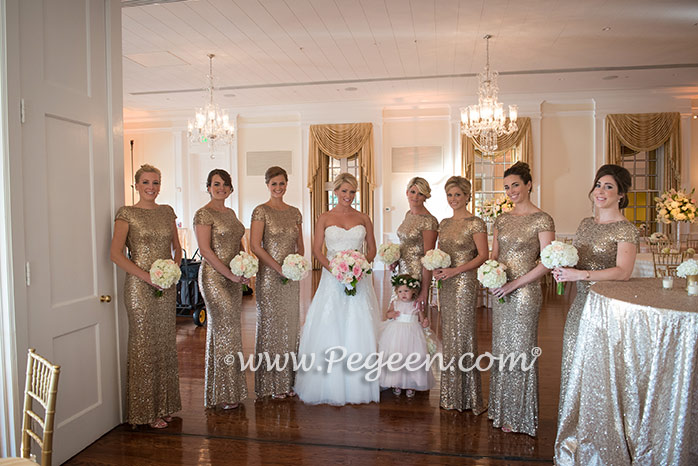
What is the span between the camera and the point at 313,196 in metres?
13.2

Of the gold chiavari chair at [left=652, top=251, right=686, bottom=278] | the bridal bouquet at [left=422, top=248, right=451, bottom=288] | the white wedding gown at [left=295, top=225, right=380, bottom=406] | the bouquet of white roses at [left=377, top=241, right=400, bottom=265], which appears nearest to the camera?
the bridal bouquet at [left=422, top=248, right=451, bottom=288]

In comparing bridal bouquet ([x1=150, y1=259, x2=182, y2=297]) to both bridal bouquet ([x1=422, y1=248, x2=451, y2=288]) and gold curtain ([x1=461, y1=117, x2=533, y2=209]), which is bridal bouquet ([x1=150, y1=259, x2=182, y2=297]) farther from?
gold curtain ([x1=461, y1=117, x2=533, y2=209])

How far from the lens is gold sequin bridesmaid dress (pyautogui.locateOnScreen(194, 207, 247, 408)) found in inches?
156

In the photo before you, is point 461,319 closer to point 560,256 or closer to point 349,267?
point 349,267

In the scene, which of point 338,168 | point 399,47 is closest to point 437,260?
point 399,47

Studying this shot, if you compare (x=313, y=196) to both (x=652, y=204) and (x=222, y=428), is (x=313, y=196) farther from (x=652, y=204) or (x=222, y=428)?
(x=222, y=428)


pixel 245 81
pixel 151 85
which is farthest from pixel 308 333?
pixel 151 85

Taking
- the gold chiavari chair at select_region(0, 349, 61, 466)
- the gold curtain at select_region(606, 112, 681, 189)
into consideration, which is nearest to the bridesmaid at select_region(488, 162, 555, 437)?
the gold chiavari chair at select_region(0, 349, 61, 466)

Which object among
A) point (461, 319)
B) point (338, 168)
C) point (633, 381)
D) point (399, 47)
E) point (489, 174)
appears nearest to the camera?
point (633, 381)

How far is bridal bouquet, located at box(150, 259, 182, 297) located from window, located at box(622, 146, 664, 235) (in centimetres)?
1191

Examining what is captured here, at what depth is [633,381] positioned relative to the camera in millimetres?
2605

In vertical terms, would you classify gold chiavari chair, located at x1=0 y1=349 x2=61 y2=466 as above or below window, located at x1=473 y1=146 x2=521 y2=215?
below

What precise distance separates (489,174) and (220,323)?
9996 millimetres

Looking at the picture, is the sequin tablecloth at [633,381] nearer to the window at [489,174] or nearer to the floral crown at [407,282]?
the floral crown at [407,282]
